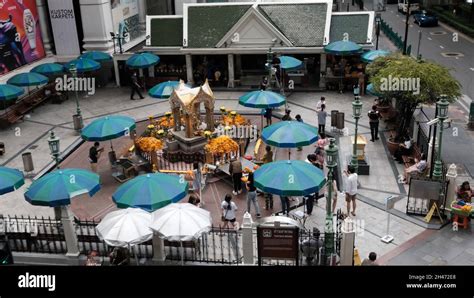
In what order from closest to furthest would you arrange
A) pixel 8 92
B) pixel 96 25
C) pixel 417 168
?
pixel 417 168 → pixel 8 92 → pixel 96 25

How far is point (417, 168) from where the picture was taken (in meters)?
18.4

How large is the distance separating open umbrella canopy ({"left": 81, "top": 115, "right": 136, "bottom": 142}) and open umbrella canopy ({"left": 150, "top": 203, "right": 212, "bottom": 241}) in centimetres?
678

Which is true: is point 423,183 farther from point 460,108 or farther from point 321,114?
point 460,108

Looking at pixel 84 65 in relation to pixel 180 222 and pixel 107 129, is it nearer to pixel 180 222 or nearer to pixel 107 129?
pixel 107 129

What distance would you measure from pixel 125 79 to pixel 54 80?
429 centimetres

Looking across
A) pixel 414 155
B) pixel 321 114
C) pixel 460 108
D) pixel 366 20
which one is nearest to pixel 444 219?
pixel 414 155

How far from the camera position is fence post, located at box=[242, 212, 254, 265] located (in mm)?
13680

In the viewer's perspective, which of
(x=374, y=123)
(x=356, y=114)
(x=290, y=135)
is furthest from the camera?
(x=374, y=123)

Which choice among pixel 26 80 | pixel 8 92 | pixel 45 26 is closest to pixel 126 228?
pixel 8 92

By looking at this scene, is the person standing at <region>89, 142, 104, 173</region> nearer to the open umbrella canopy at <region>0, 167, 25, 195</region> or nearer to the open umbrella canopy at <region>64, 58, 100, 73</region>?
the open umbrella canopy at <region>0, 167, 25, 195</region>

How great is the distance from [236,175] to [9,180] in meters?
7.37

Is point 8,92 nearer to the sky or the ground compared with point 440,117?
nearer to the ground

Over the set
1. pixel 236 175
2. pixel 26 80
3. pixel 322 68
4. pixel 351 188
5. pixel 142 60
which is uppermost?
pixel 142 60

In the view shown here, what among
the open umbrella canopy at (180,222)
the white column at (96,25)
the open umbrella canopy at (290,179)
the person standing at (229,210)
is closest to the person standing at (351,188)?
the open umbrella canopy at (290,179)
